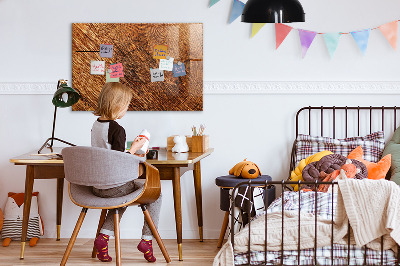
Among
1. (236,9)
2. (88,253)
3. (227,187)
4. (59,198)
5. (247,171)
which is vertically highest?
(236,9)

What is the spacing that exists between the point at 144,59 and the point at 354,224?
6.85 feet

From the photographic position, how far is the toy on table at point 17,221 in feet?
13.9

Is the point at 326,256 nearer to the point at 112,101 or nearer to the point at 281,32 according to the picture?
the point at 112,101

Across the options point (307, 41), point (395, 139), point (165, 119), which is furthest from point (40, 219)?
point (395, 139)

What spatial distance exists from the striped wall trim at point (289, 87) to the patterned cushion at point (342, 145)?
0.34 meters

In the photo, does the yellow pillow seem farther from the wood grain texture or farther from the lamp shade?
the lamp shade

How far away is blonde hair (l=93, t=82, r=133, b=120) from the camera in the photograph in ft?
11.3

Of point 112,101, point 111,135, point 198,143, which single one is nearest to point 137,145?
point 111,135

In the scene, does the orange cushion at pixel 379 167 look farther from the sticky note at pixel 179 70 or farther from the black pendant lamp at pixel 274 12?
the sticky note at pixel 179 70

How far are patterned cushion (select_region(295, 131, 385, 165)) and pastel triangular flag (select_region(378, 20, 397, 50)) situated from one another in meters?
0.65

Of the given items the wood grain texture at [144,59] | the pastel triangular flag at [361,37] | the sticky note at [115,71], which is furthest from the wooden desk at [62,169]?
the pastel triangular flag at [361,37]

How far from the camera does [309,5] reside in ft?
14.0

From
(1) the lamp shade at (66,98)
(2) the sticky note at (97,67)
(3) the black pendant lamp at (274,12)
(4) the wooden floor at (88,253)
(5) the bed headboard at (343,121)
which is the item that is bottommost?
(4) the wooden floor at (88,253)

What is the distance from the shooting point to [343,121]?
4.30 m
